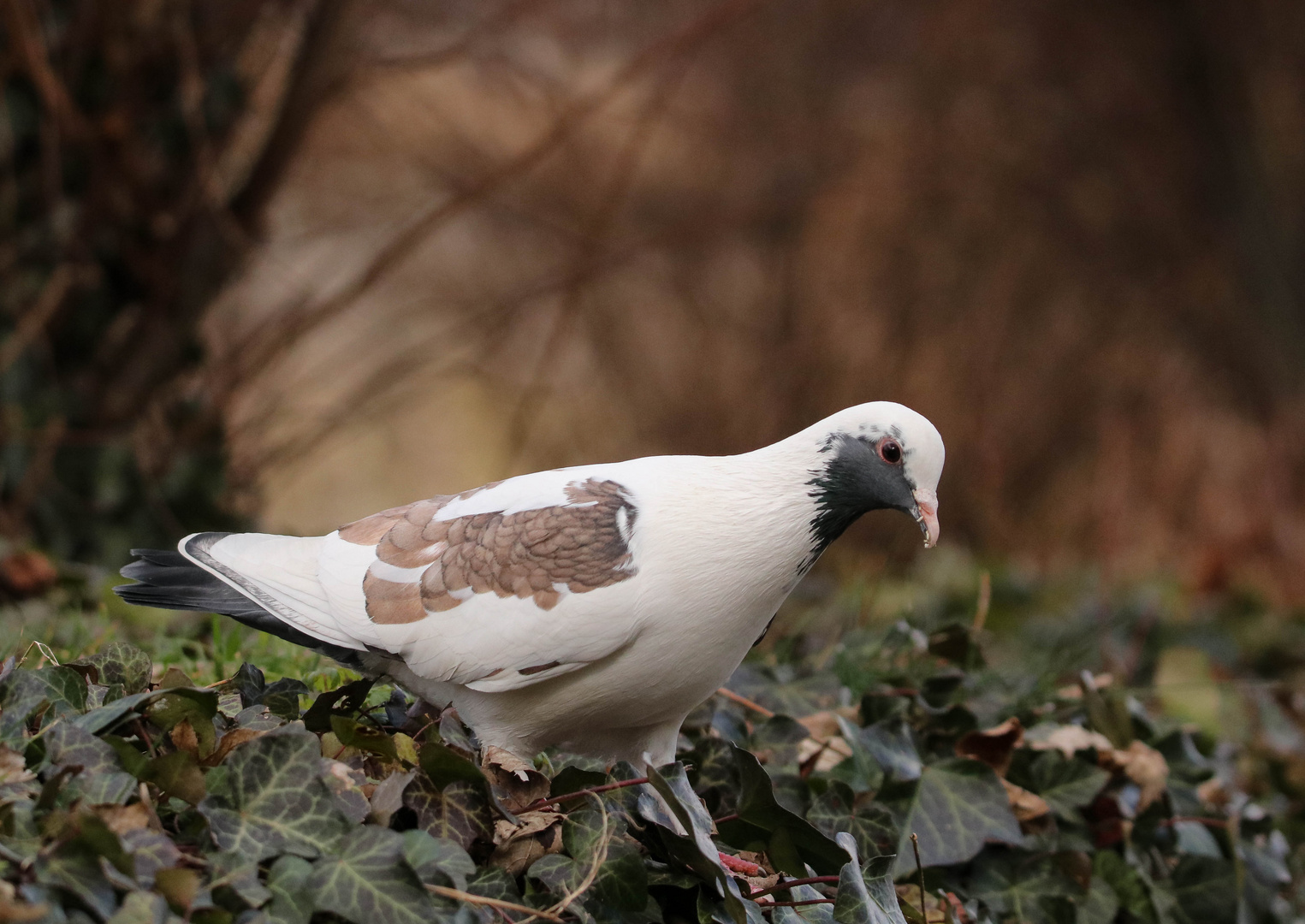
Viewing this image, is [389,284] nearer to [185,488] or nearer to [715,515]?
[185,488]

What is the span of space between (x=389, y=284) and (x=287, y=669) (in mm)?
5834

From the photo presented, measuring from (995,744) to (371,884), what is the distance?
4.43 feet

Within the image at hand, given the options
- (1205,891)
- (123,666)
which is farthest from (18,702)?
(1205,891)

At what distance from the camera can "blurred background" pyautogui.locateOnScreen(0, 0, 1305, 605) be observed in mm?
3926

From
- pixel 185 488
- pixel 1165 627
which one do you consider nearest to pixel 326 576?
pixel 185 488

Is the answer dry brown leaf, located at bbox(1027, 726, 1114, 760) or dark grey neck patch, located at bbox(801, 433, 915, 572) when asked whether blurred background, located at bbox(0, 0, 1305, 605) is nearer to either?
dry brown leaf, located at bbox(1027, 726, 1114, 760)

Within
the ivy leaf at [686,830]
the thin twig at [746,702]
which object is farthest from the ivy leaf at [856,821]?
the ivy leaf at [686,830]

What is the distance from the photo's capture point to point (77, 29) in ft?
12.1

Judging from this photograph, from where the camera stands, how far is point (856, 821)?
2062 mm

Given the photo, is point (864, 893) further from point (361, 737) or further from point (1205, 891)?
point (1205, 891)

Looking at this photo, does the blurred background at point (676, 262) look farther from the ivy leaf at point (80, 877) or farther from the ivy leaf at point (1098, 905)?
the ivy leaf at point (80, 877)

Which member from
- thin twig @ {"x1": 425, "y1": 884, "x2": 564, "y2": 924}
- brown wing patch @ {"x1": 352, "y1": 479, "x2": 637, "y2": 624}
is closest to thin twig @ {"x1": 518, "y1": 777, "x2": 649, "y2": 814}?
thin twig @ {"x1": 425, "y1": 884, "x2": 564, "y2": 924}

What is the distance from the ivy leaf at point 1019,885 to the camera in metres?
2.21

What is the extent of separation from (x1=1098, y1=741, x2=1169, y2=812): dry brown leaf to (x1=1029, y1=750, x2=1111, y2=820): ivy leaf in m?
0.08
